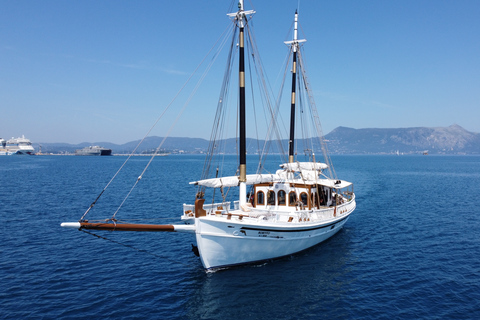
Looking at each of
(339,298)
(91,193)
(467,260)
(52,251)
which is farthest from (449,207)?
(91,193)

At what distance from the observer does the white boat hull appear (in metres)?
18.9

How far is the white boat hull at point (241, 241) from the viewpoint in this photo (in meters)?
18.9

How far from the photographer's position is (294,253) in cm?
2334

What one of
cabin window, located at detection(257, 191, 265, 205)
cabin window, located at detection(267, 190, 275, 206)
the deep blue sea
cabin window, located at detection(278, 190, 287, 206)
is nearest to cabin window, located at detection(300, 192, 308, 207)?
cabin window, located at detection(278, 190, 287, 206)

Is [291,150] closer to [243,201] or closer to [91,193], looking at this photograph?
[243,201]

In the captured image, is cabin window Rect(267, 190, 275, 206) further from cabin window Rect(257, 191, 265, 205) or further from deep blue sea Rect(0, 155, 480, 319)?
deep blue sea Rect(0, 155, 480, 319)

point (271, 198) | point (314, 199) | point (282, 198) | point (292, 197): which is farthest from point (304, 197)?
point (271, 198)

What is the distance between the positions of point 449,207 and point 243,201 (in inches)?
1329

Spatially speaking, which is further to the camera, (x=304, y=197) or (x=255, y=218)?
(x=304, y=197)

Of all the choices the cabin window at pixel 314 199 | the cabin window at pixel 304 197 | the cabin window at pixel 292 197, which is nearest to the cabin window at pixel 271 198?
the cabin window at pixel 292 197

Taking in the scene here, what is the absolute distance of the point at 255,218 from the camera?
805 inches

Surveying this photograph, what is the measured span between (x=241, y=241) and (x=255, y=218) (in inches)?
69.1

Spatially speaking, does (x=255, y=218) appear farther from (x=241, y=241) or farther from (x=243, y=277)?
(x=243, y=277)

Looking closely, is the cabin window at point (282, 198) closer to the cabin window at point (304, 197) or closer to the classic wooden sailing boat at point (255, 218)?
the classic wooden sailing boat at point (255, 218)
